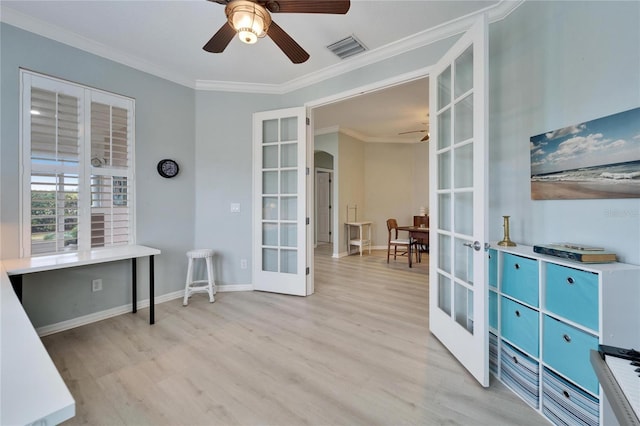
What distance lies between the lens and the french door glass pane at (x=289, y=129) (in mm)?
3561

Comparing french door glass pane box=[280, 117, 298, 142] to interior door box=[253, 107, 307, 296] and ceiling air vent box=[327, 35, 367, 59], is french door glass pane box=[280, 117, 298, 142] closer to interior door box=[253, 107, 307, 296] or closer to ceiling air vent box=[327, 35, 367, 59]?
interior door box=[253, 107, 307, 296]

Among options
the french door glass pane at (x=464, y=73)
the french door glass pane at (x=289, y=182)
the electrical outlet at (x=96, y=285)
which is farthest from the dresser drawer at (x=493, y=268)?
the electrical outlet at (x=96, y=285)

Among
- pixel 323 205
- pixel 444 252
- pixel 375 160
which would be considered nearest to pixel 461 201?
pixel 444 252

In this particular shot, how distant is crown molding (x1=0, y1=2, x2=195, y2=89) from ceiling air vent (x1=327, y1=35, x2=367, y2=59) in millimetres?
1953

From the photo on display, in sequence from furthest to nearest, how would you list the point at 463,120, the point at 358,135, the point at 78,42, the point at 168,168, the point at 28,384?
the point at 358,135 → the point at 168,168 → the point at 78,42 → the point at 463,120 → the point at 28,384

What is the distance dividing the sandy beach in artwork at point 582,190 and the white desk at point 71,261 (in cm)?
328

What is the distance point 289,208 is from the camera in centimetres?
363

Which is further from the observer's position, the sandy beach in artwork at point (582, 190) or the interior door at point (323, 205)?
the interior door at point (323, 205)

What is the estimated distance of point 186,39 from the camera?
8.77 ft

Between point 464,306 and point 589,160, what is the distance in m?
→ 1.19

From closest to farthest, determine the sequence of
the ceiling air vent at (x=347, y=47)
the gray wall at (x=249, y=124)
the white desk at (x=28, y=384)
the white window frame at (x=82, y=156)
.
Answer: the white desk at (x=28, y=384) < the gray wall at (x=249, y=124) < the white window frame at (x=82, y=156) < the ceiling air vent at (x=347, y=47)

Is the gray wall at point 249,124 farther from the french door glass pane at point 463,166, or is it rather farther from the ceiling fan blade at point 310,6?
the ceiling fan blade at point 310,6

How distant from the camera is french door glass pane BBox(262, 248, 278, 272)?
12.0ft

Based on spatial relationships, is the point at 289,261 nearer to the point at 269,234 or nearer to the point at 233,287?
the point at 269,234
